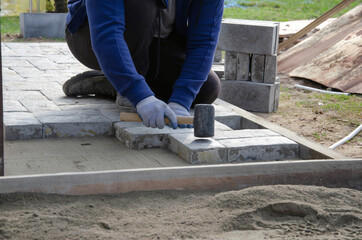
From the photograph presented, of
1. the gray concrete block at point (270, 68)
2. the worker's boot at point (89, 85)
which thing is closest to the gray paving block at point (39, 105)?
the worker's boot at point (89, 85)

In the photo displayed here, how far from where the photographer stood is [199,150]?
296 cm

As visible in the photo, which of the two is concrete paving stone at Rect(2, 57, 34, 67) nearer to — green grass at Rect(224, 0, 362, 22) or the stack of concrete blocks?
the stack of concrete blocks

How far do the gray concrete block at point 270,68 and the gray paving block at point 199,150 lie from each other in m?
1.74

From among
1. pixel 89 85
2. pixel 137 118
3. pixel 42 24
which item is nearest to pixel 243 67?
pixel 89 85

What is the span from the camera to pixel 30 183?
2.22 metres

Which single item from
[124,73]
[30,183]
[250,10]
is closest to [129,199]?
[30,183]

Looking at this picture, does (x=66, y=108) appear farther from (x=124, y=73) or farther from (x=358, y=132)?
(x=358, y=132)

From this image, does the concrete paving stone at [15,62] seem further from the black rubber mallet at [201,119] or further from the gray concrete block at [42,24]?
the gray concrete block at [42,24]

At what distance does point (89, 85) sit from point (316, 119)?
6.19 ft

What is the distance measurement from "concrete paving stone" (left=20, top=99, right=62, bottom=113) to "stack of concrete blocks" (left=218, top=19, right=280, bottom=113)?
1680 millimetres

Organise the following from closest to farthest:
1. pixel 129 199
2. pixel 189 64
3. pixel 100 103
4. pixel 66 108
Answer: pixel 129 199, pixel 189 64, pixel 66 108, pixel 100 103

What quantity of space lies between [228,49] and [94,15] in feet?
6.54

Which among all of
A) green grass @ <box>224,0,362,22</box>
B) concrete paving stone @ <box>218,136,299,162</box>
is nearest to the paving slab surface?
concrete paving stone @ <box>218,136,299,162</box>

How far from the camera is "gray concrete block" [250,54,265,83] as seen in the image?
15.5 ft
